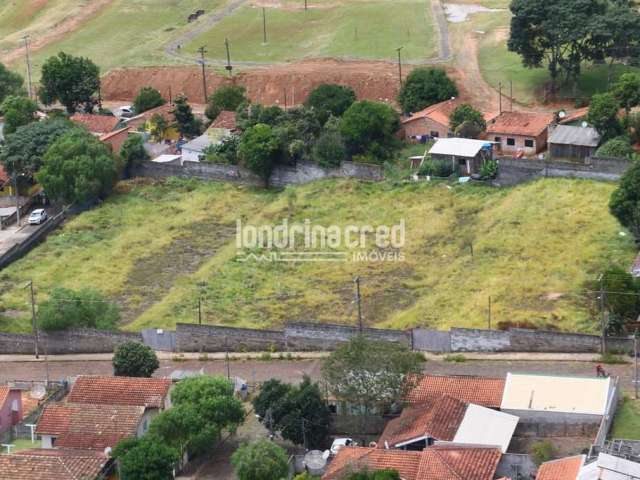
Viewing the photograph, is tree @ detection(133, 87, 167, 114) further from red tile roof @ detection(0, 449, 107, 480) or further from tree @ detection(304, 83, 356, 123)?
red tile roof @ detection(0, 449, 107, 480)

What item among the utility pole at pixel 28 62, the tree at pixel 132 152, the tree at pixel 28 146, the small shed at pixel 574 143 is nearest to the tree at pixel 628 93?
the small shed at pixel 574 143

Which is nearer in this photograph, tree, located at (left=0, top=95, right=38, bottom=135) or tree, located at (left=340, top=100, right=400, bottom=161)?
tree, located at (left=340, top=100, right=400, bottom=161)

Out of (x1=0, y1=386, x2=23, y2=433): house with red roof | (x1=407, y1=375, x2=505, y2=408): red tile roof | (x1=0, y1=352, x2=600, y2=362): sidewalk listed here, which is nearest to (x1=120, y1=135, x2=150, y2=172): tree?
(x1=0, y1=352, x2=600, y2=362): sidewalk

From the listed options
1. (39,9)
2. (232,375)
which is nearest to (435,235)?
(232,375)

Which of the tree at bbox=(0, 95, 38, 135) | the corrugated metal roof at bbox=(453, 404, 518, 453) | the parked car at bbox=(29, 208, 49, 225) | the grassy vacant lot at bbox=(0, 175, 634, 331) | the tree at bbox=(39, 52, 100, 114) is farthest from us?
the tree at bbox=(39, 52, 100, 114)

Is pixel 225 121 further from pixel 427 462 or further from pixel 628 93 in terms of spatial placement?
pixel 427 462

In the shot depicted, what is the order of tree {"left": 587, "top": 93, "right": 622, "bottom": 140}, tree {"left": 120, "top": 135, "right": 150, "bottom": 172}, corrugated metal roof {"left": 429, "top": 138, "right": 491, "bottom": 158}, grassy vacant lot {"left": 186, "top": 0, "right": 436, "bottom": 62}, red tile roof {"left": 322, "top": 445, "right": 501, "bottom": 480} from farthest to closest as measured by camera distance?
grassy vacant lot {"left": 186, "top": 0, "right": 436, "bottom": 62}
tree {"left": 120, "top": 135, "right": 150, "bottom": 172}
corrugated metal roof {"left": 429, "top": 138, "right": 491, "bottom": 158}
tree {"left": 587, "top": 93, "right": 622, "bottom": 140}
red tile roof {"left": 322, "top": 445, "right": 501, "bottom": 480}
